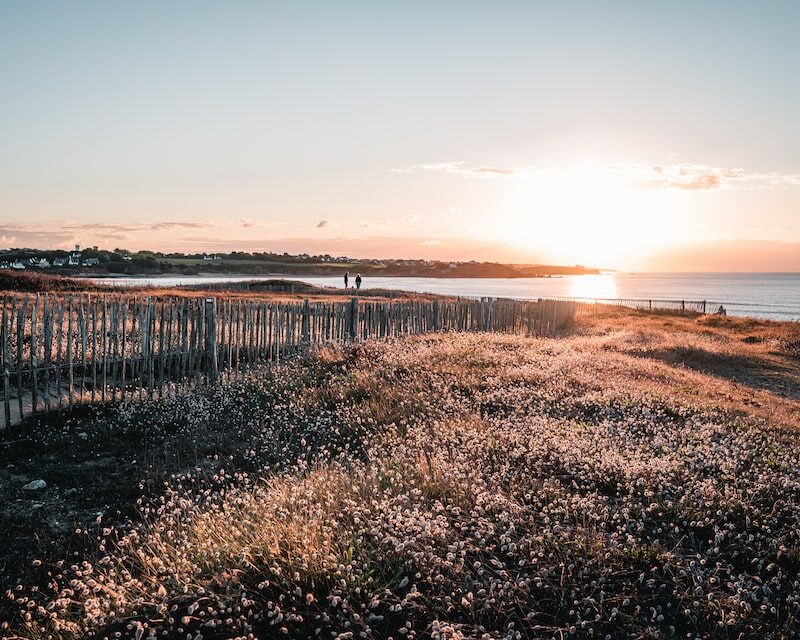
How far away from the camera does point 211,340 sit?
12.6 meters

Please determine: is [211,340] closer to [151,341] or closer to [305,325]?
[151,341]

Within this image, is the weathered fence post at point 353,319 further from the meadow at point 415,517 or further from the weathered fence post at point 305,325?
the meadow at point 415,517

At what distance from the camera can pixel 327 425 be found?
8602 mm

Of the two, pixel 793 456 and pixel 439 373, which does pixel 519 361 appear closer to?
pixel 439 373

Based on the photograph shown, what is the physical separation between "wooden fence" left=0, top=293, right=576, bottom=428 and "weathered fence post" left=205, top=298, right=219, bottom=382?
0.07 feet

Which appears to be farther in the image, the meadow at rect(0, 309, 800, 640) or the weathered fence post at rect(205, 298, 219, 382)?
the weathered fence post at rect(205, 298, 219, 382)

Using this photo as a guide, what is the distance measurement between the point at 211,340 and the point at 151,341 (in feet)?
4.65

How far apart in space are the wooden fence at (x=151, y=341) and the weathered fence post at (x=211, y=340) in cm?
2

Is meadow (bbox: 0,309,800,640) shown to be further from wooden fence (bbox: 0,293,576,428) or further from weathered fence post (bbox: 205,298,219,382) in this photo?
weathered fence post (bbox: 205,298,219,382)

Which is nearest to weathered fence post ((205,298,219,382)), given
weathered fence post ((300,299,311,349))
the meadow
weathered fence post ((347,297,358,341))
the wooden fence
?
the wooden fence

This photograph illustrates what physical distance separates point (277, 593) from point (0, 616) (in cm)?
232

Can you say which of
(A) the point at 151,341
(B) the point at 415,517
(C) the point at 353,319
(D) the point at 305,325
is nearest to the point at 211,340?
(A) the point at 151,341

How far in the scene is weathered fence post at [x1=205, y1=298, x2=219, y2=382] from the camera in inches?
493

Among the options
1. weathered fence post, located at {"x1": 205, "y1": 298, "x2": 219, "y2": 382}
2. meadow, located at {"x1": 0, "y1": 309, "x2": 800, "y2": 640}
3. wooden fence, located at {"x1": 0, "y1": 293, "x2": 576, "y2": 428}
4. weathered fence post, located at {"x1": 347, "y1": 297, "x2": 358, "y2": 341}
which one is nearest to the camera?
meadow, located at {"x1": 0, "y1": 309, "x2": 800, "y2": 640}
